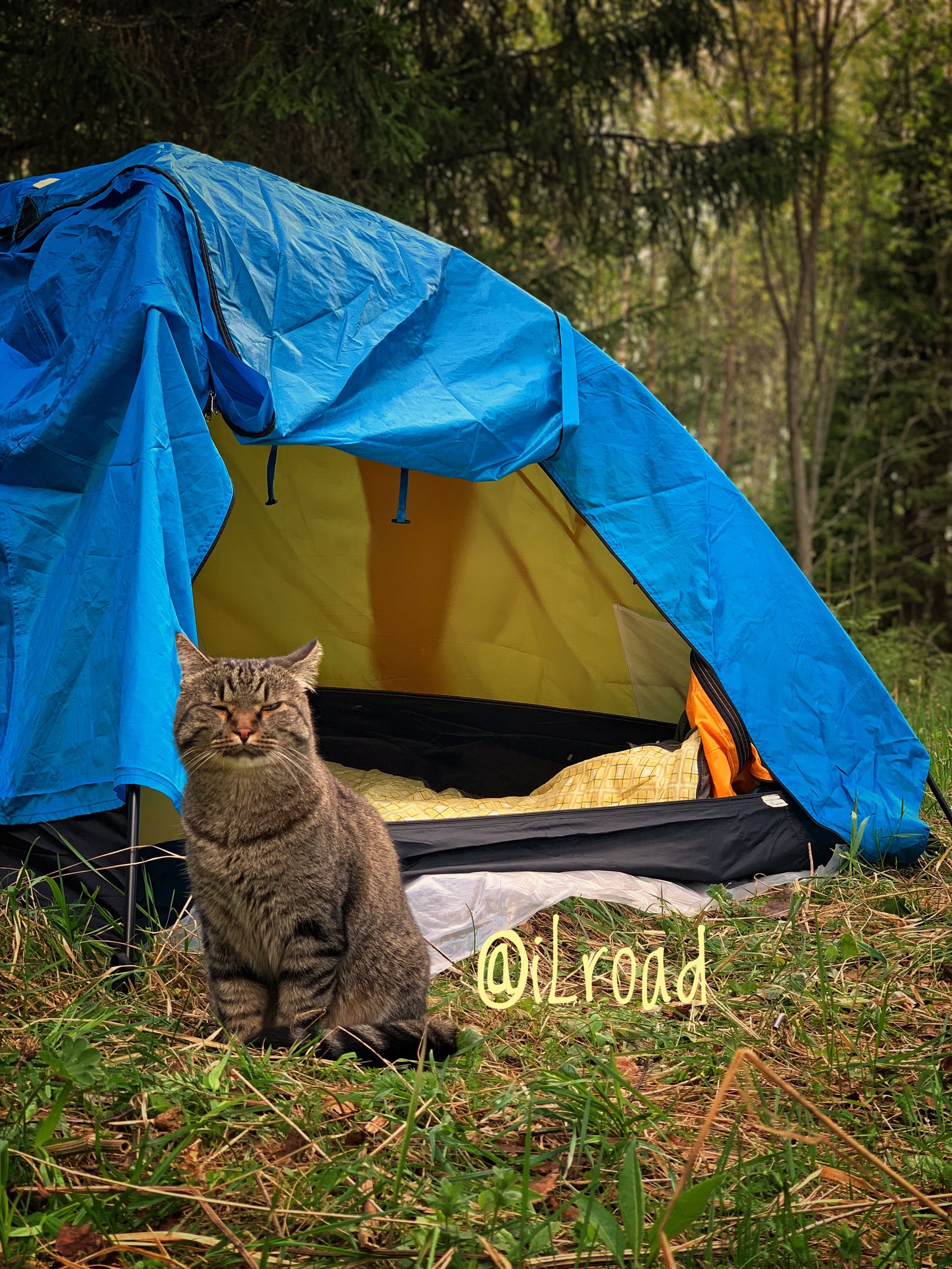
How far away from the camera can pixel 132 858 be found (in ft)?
7.51

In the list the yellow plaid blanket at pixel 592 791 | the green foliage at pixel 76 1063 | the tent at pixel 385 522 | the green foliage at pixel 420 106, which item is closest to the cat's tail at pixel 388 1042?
the green foliage at pixel 76 1063

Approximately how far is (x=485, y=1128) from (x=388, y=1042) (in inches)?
11.3

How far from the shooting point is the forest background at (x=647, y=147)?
469 cm

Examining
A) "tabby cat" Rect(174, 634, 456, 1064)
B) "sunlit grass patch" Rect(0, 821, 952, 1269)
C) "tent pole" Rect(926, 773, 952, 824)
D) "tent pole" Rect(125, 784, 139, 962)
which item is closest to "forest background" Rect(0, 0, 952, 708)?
"tent pole" Rect(926, 773, 952, 824)

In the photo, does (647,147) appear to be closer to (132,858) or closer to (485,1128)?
(132,858)

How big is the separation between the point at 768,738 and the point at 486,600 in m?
1.55

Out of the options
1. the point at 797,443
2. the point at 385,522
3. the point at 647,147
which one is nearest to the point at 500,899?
the point at 385,522

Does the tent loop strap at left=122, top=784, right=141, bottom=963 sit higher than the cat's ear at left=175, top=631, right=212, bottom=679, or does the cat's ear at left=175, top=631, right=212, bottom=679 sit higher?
the cat's ear at left=175, top=631, right=212, bottom=679

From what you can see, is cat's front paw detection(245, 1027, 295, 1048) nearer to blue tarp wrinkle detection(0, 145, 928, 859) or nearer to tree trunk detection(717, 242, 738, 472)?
blue tarp wrinkle detection(0, 145, 928, 859)

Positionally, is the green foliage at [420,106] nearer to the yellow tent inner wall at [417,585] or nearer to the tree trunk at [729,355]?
the yellow tent inner wall at [417,585]

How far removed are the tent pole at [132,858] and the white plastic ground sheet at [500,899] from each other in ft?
2.27

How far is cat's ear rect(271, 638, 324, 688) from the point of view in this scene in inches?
84.0

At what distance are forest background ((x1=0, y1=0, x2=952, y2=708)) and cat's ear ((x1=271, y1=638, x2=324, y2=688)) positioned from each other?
1583 mm

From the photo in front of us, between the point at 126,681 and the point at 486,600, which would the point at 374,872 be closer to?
the point at 126,681
